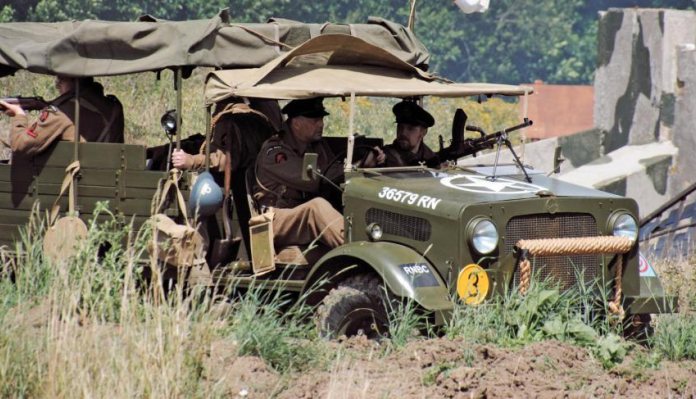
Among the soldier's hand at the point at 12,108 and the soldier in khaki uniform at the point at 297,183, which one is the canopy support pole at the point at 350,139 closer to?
the soldier in khaki uniform at the point at 297,183

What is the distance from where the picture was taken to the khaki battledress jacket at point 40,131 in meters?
9.65

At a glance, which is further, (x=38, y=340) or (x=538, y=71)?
(x=538, y=71)

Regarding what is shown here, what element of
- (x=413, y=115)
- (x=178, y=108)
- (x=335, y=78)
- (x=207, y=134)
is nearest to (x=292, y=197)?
(x=207, y=134)

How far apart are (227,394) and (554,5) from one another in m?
51.0

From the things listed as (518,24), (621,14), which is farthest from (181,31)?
(518,24)

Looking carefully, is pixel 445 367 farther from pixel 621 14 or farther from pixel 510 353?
pixel 621 14

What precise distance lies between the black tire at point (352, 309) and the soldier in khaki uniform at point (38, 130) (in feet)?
8.18

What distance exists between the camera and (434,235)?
8.20m

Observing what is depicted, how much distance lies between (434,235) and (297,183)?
1228 mm

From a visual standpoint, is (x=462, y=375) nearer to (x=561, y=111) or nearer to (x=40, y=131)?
(x=40, y=131)

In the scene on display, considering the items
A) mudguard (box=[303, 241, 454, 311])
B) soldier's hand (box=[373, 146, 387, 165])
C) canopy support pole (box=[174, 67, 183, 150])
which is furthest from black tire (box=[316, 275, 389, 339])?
canopy support pole (box=[174, 67, 183, 150])

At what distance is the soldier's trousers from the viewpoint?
885 cm

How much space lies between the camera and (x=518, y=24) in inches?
2125

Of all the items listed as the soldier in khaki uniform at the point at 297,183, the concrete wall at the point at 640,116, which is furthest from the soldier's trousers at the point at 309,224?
the concrete wall at the point at 640,116
